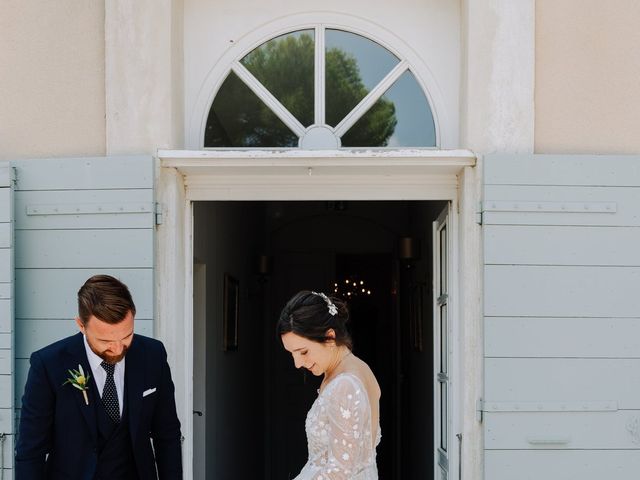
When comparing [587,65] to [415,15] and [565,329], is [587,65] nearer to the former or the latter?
[415,15]

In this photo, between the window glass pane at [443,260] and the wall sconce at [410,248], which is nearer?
the window glass pane at [443,260]

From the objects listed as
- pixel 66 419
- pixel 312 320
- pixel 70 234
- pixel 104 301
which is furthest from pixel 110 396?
pixel 70 234

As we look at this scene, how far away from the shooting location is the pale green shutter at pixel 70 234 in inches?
195

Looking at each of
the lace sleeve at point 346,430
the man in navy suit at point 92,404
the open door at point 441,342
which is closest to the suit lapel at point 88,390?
the man in navy suit at point 92,404

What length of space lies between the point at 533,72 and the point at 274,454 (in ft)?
21.8

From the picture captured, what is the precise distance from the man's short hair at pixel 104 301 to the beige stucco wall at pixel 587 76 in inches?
93.9

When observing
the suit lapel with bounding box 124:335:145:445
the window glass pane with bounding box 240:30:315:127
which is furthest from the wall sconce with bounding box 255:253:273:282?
the suit lapel with bounding box 124:335:145:445

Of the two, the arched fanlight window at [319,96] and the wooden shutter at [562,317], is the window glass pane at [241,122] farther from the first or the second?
the wooden shutter at [562,317]

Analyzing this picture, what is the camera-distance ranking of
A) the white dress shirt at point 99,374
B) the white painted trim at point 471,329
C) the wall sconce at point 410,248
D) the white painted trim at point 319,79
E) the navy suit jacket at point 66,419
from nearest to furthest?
the navy suit jacket at point 66,419 < the white dress shirt at point 99,374 < the white painted trim at point 471,329 < the white painted trim at point 319,79 < the wall sconce at point 410,248

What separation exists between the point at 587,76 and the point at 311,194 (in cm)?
Answer: 157

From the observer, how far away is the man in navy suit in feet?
12.5

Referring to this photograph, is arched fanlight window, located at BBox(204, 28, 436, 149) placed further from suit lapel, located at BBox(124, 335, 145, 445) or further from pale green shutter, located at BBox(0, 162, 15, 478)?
suit lapel, located at BBox(124, 335, 145, 445)

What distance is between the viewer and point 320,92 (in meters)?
5.39

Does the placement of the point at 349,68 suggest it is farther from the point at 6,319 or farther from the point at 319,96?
the point at 6,319
